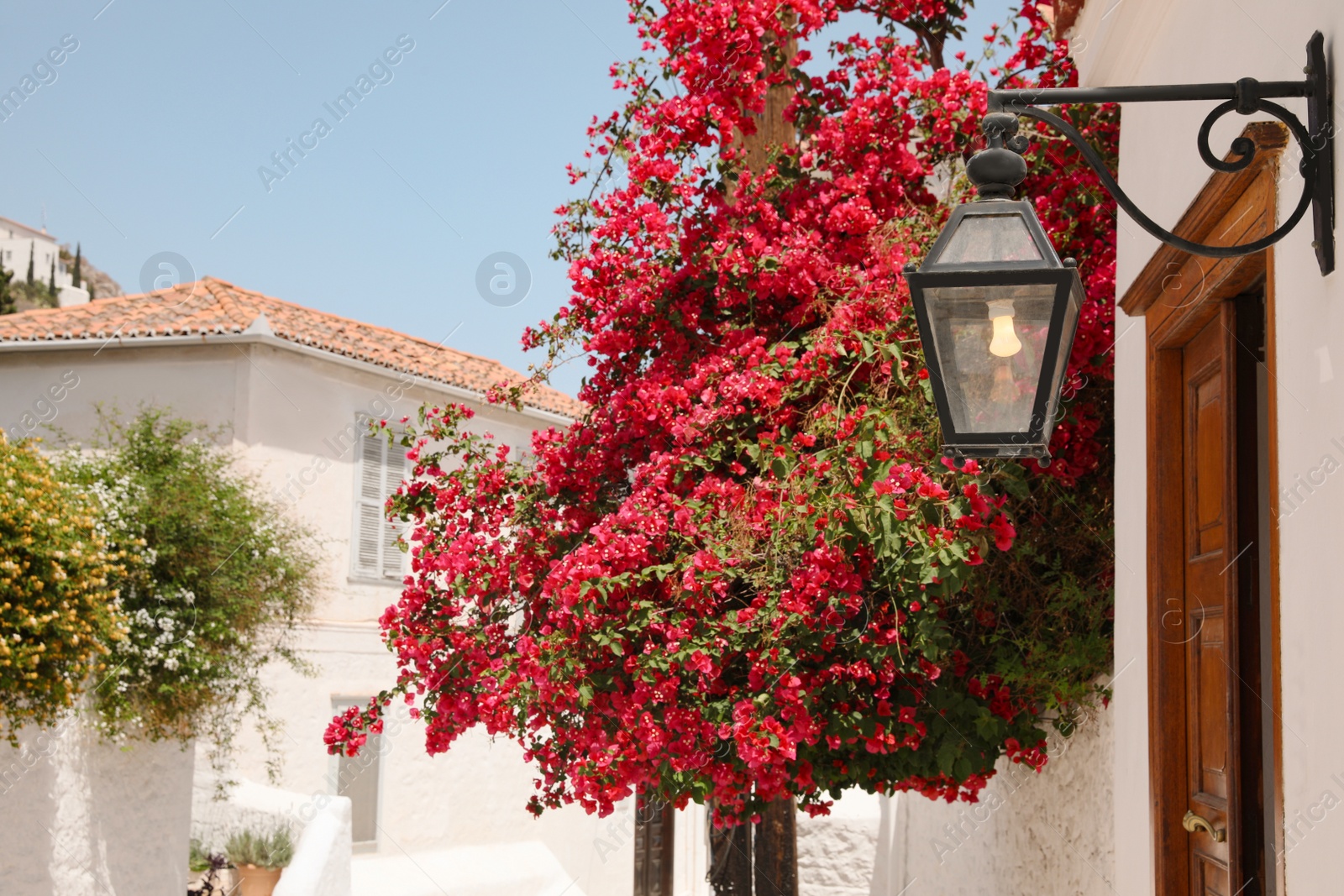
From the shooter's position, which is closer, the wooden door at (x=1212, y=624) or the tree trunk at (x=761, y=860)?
the wooden door at (x=1212, y=624)

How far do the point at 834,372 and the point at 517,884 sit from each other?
1210 centimetres

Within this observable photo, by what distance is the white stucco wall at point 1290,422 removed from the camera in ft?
7.96

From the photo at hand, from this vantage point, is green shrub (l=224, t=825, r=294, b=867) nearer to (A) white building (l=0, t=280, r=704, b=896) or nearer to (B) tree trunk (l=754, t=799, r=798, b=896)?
(A) white building (l=0, t=280, r=704, b=896)

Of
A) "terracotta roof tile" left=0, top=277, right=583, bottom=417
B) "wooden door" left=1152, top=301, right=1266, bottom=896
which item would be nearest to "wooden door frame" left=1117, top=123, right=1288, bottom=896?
"wooden door" left=1152, top=301, right=1266, bottom=896

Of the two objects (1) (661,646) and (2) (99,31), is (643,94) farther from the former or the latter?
(2) (99,31)

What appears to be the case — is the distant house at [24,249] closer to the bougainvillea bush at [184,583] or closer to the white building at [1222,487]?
the bougainvillea bush at [184,583]

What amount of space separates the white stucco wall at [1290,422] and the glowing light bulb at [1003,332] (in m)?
0.60

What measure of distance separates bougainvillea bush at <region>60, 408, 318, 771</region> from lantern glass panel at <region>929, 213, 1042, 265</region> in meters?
8.30

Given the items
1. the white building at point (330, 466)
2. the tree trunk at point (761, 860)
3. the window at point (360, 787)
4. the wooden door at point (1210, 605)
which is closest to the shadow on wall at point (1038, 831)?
the tree trunk at point (761, 860)

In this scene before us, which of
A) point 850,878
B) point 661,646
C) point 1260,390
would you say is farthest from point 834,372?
point 850,878

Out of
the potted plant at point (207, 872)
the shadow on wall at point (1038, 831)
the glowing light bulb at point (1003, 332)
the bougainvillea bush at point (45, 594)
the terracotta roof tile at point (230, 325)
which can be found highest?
→ the terracotta roof tile at point (230, 325)

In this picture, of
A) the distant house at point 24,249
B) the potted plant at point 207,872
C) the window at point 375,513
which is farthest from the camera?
the distant house at point 24,249

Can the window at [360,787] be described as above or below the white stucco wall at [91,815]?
below

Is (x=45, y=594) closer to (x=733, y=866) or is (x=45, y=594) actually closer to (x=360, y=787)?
(x=733, y=866)
